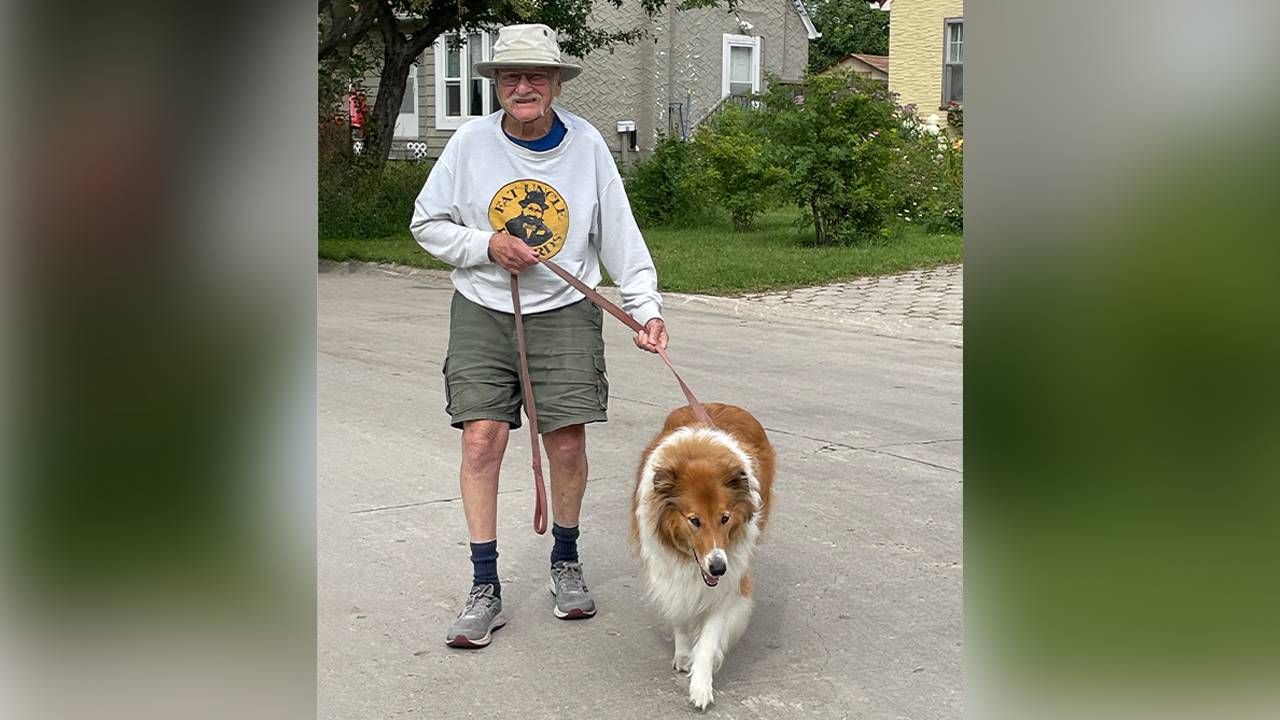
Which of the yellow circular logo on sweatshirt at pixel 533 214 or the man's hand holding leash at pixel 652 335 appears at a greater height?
the yellow circular logo on sweatshirt at pixel 533 214

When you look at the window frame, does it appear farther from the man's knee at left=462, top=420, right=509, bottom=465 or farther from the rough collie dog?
the rough collie dog

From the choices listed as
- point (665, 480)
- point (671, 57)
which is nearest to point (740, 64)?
point (671, 57)

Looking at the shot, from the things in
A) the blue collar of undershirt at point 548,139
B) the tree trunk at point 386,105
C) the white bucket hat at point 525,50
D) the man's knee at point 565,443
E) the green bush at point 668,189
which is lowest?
the man's knee at point 565,443

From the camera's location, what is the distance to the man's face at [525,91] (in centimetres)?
445

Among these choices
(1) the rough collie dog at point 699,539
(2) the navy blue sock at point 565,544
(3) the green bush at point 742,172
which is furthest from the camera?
(3) the green bush at point 742,172

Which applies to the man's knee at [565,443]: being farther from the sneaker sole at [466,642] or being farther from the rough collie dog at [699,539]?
the sneaker sole at [466,642]

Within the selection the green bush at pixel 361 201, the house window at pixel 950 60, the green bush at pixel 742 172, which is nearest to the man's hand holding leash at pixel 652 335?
the green bush at pixel 742 172

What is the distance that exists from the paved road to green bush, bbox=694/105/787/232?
871 centimetres

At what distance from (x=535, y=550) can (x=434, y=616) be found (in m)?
1.01

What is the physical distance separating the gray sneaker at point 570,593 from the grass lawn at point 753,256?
10189 millimetres
